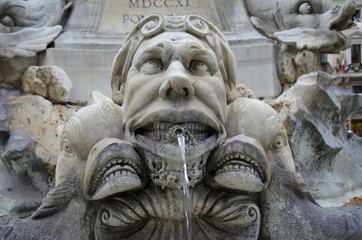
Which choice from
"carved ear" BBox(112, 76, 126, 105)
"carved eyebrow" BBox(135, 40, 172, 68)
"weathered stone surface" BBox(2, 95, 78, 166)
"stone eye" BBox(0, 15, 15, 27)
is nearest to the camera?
"carved eyebrow" BBox(135, 40, 172, 68)

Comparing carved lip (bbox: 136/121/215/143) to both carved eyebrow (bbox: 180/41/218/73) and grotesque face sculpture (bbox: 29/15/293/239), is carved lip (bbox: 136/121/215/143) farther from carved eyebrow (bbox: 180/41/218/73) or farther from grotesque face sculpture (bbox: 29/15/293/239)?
Answer: carved eyebrow (bbox: 180/41/218/73)

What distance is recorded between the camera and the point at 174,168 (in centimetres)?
189

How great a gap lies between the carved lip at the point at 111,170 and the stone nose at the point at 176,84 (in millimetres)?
346

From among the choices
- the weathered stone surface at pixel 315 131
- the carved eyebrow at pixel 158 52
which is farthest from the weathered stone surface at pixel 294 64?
the carved eyebrow at pixel 158 52

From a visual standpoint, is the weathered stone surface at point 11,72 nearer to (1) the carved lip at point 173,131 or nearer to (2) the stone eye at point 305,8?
(1) the carved lip at point 173,131

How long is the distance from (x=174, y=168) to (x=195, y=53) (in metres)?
0.64

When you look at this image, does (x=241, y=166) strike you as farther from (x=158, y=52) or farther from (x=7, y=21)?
(x=7, y=21)

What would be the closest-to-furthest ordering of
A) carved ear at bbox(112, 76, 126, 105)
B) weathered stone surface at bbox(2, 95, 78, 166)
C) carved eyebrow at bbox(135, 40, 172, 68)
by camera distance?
1. carved eyebrow at bbox(135, 40, 172, 68)
2. carved ear at bbox(112, 76, 126, 105)
3. weathered stone surface at bbox(2, 95, 78, 166)

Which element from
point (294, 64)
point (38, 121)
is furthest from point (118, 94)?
point (294, 64)

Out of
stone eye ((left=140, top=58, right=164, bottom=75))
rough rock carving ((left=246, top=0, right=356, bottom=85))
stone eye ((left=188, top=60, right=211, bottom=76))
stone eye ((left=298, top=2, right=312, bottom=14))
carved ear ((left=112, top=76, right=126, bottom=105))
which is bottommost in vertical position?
rough rock carving ((left=246, top=0, right=356, bottom=85))

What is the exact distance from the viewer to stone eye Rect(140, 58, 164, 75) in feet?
6.86

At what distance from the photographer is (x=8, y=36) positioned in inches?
169

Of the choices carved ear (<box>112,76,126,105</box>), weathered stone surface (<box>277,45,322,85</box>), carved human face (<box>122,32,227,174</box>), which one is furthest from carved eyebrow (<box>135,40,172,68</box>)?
weathered stone surface (<box>277,45,322,85</box>)

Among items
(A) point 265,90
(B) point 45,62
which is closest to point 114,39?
(B) point 45,62
